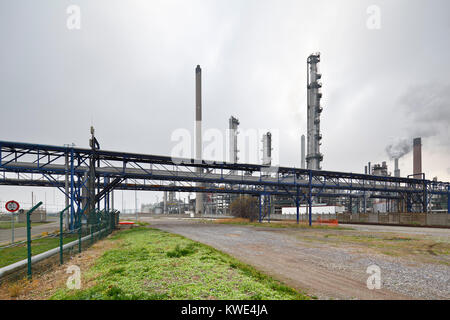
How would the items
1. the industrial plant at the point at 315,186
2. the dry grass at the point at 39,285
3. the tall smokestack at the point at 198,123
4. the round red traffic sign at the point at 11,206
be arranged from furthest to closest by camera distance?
the tall smokestack at the point at 198,123 → the industrial plant at the point at 315,186 → the round red traffic sign at the point at 11,206 → the dry grass at the point at 39,285

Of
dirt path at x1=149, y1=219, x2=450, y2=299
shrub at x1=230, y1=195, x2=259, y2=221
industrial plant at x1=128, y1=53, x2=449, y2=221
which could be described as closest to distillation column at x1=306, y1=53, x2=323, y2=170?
industrial plant at x1=128, y1=53, x2=449, y2=221

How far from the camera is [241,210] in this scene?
4922 cm

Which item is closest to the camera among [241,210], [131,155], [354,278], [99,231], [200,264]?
[354,278]

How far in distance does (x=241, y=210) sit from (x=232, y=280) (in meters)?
44.3

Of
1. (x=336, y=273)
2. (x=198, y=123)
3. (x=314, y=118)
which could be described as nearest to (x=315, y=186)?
(x=314, y=118)

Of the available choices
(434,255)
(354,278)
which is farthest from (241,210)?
(354,278)

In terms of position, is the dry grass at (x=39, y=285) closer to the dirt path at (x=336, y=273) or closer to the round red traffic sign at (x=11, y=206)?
the dirt path at (x=336, y=273)

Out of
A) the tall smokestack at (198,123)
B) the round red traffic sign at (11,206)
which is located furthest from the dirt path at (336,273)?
the tall smokestack at (198,123)

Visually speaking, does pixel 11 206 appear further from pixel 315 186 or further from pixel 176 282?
pixel 315 186

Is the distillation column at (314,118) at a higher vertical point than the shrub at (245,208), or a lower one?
higher

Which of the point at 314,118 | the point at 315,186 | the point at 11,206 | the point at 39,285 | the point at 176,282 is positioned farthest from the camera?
the point at 314,118
